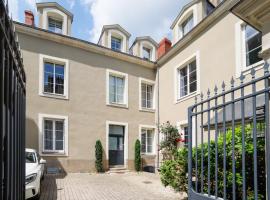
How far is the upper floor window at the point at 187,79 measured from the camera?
12609 millimetres

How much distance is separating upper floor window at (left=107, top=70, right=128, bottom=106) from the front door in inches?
62.3

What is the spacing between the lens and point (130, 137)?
14.9 metres

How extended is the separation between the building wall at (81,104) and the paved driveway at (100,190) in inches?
92.3

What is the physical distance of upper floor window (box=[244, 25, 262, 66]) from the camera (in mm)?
8836

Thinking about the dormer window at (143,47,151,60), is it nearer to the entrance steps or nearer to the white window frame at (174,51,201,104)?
the white window frame at (174,51,201,104)

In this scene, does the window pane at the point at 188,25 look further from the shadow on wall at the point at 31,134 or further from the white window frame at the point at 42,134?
the shadow on wall at the point at 31,134

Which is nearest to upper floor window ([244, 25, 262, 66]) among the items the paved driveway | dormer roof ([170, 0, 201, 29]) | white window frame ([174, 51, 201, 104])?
white window frame ([174, 51, 201, 104])

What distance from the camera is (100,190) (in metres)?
8.93

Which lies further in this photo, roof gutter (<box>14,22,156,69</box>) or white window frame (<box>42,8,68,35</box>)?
white window frame (<box>42,8,68,35</box>)

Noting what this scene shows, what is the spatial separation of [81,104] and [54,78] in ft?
6.52

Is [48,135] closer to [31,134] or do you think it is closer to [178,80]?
[31,134]

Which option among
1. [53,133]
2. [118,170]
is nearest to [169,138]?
[118,170]

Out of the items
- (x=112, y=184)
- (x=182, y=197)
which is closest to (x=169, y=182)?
(x=182, y=197)

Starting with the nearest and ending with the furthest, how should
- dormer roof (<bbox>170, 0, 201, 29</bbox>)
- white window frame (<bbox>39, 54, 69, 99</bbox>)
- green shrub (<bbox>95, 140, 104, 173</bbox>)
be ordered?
white window frame (<bbox>39, 54, 69, 99</bbox>)
dormer roof (<bbox>170, 0, 201, 29</bbox>)
green shrub (<bbox>95, 140, 104, 173</bbox>)
